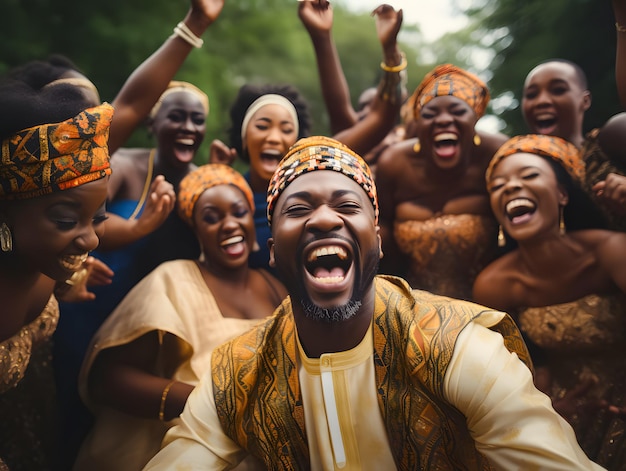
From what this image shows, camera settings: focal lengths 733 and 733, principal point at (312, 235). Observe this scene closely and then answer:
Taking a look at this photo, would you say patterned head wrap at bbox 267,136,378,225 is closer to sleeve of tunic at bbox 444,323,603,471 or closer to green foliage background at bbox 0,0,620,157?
sleeve of tunic at bbox 444,323,603,471

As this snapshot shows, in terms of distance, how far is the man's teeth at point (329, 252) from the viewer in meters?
2.81

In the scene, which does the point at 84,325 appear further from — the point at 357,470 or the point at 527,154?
the point at 527,154

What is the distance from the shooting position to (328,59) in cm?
460

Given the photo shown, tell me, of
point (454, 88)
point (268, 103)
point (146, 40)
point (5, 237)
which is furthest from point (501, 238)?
point (146, 40)

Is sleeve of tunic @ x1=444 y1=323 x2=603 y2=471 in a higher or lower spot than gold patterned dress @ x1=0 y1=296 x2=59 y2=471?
higher

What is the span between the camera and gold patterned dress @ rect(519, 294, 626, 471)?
3.71m

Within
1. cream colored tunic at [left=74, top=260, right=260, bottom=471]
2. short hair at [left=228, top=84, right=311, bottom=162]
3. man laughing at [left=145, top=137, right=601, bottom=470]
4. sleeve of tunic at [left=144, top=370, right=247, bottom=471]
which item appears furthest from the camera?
short hair at [left=228, top=84, right=311, bottom=162]

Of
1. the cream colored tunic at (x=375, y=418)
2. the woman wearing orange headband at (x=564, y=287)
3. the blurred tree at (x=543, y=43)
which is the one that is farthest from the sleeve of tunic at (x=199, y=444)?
the blurred tree at (x=543, y=43)

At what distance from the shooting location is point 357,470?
2896 millimetres

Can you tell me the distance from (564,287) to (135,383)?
2.29 m

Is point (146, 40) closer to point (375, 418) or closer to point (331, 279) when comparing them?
point (331, 279)

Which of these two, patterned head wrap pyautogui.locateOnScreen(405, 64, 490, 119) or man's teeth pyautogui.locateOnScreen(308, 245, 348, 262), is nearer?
man's teeth pyautogui.locateOnScreen(308, 245, 348, 262)

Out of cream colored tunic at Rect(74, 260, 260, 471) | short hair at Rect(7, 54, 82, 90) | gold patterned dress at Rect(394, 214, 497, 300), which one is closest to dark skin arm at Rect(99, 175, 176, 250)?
cream colored tunic at Rect(74, 260, 260, 471)

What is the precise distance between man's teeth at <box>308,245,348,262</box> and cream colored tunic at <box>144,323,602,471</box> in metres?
0.39
